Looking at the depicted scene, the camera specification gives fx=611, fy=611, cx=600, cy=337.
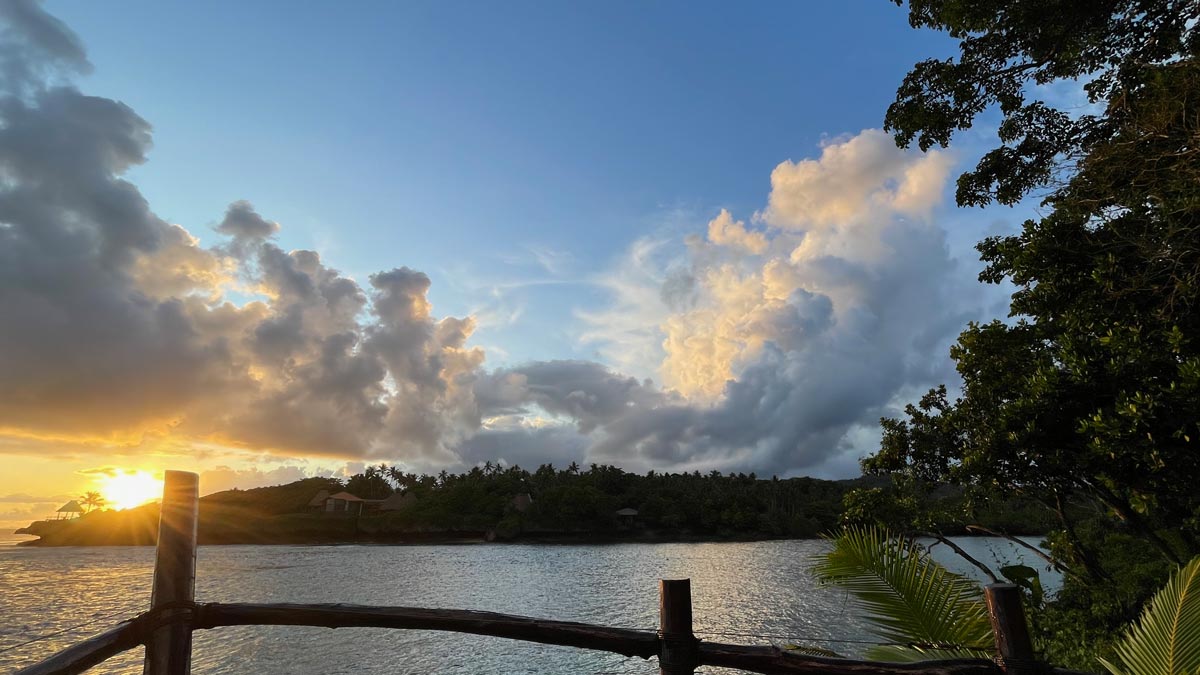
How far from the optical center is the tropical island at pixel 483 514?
76.2m

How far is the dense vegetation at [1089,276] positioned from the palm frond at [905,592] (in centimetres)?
371

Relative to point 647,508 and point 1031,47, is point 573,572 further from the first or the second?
point 647,508

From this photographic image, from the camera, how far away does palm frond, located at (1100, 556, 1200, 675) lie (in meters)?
2.44

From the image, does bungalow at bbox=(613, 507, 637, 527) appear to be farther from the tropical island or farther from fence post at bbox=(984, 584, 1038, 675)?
fence post at bbox=(984, 584, 1038, 675)

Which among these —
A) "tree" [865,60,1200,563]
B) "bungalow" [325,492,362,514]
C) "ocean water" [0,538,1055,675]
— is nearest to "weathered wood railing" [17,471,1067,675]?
"ocean water" [0,538,1055,675]

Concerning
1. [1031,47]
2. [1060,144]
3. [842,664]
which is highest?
[1031,47]

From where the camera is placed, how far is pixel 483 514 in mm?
78750

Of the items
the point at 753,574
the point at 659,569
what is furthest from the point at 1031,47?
the point at 659,569

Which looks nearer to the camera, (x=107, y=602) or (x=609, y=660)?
(x=609, y=660)

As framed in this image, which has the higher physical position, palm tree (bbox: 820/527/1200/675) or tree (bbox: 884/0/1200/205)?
tree (bbox: 884/0/1200/205)

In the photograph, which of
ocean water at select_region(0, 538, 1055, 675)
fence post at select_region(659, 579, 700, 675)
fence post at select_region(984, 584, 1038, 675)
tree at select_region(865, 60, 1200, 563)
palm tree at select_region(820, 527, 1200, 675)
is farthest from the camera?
ocean water at select_region(0, 538, 1055, 675)

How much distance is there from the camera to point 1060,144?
25.8 feet

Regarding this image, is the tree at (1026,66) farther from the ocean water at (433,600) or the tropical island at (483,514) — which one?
the tropical island at (483,514)

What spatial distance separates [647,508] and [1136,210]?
259 feet
